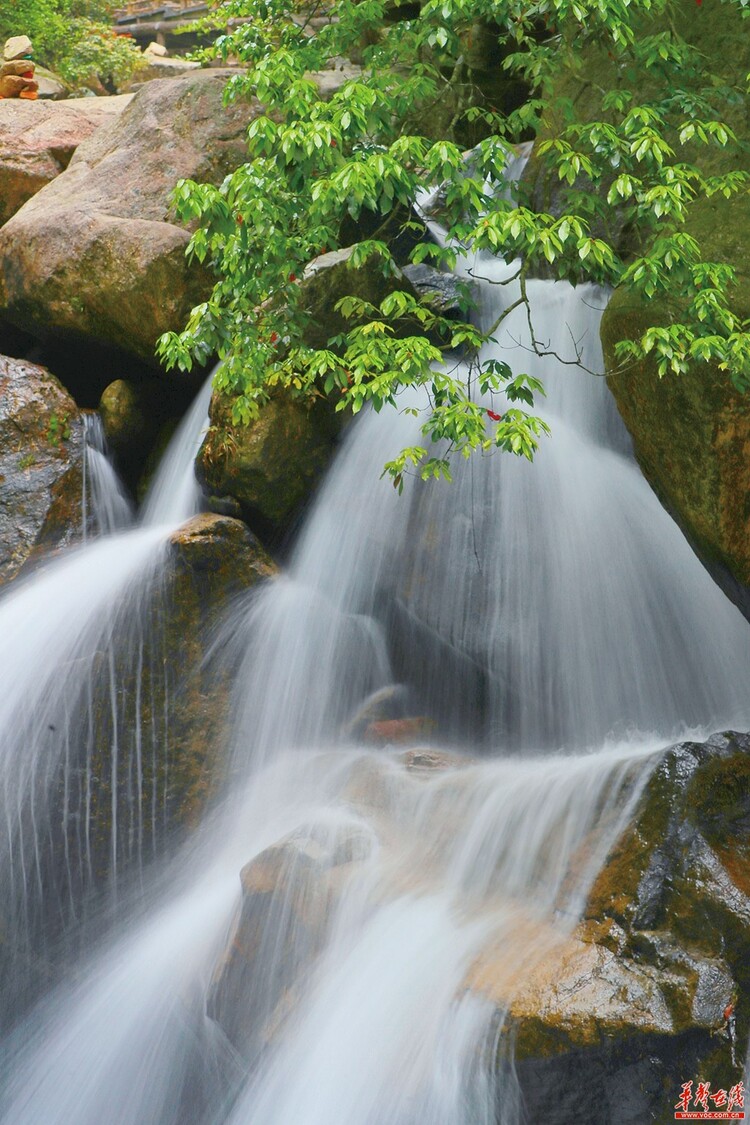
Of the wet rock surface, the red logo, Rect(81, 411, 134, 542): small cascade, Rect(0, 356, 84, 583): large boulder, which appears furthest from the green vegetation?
the red logo

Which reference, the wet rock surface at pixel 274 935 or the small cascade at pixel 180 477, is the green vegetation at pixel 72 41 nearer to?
the small cascade at pixel 180 477

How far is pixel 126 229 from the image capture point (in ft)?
26.1

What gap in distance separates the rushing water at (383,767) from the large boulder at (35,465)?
13.4 inches

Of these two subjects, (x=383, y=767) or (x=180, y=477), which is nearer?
(x=383, y=767)

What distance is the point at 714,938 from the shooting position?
374 centimetres

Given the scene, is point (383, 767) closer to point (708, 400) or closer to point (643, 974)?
point (643, 974)

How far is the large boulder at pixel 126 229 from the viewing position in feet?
25.5

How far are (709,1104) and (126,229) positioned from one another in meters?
7.24

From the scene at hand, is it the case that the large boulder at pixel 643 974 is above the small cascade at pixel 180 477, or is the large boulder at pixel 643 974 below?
below

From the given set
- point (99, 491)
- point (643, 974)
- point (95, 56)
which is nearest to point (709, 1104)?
point (643, 974)

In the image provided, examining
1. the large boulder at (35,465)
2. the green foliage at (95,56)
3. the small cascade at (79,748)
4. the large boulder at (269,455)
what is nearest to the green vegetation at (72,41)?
the green foliage at (95,56)

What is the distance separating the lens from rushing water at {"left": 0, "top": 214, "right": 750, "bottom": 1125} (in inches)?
161

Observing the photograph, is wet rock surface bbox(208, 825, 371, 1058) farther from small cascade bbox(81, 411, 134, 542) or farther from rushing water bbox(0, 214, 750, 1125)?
small cascade bbox(81, 411, 134, 542)

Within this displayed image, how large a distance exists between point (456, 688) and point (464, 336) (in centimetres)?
223
